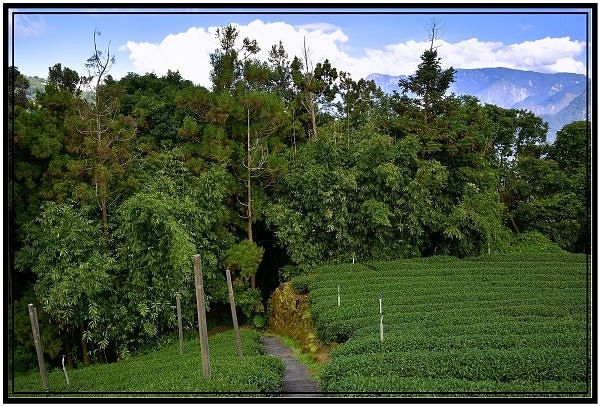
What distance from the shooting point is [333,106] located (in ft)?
67.5

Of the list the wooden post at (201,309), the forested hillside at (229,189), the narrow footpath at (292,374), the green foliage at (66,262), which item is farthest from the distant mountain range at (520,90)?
the wooden post at (201,309)

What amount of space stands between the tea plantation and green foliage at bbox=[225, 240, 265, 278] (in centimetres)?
163

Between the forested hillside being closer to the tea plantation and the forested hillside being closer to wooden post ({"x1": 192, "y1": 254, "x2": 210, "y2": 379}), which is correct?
the tea plantation

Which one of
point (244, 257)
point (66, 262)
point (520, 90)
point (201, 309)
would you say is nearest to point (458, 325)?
point (201, 309)

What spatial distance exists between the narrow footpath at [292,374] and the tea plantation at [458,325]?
2.18 ft

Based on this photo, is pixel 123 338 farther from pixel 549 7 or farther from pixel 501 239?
pixel 501 239

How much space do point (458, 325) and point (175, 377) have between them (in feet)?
17.7

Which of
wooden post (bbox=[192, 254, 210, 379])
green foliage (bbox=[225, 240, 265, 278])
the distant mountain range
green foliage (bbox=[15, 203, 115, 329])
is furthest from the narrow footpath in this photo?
the distant mountain range

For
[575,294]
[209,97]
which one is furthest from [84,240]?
[575,294]

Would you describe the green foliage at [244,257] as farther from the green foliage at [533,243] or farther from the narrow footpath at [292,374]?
the green foliage at [533,243]

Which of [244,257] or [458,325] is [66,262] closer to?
[244,257]

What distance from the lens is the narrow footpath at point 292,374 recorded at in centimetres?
835

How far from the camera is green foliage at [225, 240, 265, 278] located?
15.6m

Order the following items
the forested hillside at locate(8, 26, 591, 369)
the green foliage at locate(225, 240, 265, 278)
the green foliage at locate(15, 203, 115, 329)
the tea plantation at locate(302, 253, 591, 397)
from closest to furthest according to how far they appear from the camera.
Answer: the tea plantation at locate(302, 253, 591, 397), the green foliage at locate(15, 203, 115, 329), the forested hillside at locate(8, 26, 591, 369), the green foliage at locate(225, 240, 265, 278)
